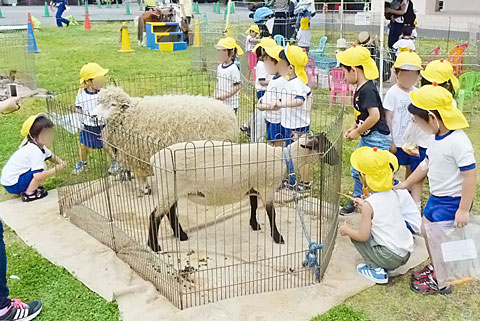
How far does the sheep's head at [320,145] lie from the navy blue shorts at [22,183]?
333cm

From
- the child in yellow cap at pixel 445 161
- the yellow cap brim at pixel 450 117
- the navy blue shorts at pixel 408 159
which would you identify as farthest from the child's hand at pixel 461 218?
the navy blue shorts at pixel 408 159

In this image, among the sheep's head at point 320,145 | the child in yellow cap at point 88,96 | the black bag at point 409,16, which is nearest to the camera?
the sheep's head at point 320,145

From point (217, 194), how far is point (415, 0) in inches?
827

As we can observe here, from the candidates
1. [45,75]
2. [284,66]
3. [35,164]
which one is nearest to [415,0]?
[45,75]

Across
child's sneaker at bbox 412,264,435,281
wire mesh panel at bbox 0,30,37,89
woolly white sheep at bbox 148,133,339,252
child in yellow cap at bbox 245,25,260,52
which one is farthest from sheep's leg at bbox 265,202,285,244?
wire mesh panel at bbox 0,30,37,89

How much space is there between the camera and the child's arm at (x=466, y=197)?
12.5ft

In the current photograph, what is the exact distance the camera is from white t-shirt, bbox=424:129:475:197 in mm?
3834

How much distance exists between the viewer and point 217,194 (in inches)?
177

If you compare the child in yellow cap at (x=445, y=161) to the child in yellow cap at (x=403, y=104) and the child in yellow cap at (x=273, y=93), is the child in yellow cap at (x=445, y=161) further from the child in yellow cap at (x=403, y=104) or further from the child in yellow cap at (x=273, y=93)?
the child in yellow cap at (x=273, y=93)

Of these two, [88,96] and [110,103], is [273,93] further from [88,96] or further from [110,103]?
[88,96]

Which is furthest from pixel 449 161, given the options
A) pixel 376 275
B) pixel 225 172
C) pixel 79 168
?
pixel 79 168

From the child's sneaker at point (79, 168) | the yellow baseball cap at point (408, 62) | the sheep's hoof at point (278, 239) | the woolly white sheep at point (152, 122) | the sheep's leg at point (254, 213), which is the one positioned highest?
the yellow baseball cap at point (408, 62)

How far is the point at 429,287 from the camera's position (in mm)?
4113

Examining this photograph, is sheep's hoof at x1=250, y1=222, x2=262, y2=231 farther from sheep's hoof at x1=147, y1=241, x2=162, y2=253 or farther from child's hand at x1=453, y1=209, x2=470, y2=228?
child's hand at x1=453, y1=209, x2=470, y2=228
